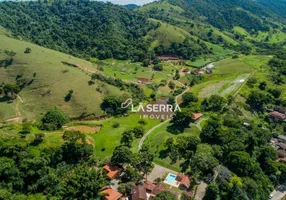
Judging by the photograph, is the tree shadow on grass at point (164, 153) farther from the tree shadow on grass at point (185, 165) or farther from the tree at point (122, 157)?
the tree at point (122, 157)

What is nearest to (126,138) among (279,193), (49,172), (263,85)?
(49,172)

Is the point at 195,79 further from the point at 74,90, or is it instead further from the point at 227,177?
the point at 227,177

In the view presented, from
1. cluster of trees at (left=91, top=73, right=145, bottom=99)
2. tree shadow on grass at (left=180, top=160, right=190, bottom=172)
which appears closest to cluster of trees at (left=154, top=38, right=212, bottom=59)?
cluster of trees at (left=91, top=73, right=145, bottom=99)

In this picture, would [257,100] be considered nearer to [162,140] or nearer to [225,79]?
[225,79]

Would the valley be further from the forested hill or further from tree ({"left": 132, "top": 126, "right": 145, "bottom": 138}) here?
the forested hill

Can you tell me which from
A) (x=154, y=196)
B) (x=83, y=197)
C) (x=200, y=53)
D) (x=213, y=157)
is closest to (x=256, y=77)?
(x=200, y=53)

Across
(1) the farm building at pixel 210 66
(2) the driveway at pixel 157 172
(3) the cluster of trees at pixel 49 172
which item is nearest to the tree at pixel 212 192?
(2) the driveway at pixel 157 172

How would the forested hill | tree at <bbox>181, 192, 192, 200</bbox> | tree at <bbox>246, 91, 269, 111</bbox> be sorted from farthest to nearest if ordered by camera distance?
1. the forested hill
2. tree at <bbox>246, 91, 269, 111</bbox>
3. tree at <bbox>181, 192, 192, 200</bbox>
